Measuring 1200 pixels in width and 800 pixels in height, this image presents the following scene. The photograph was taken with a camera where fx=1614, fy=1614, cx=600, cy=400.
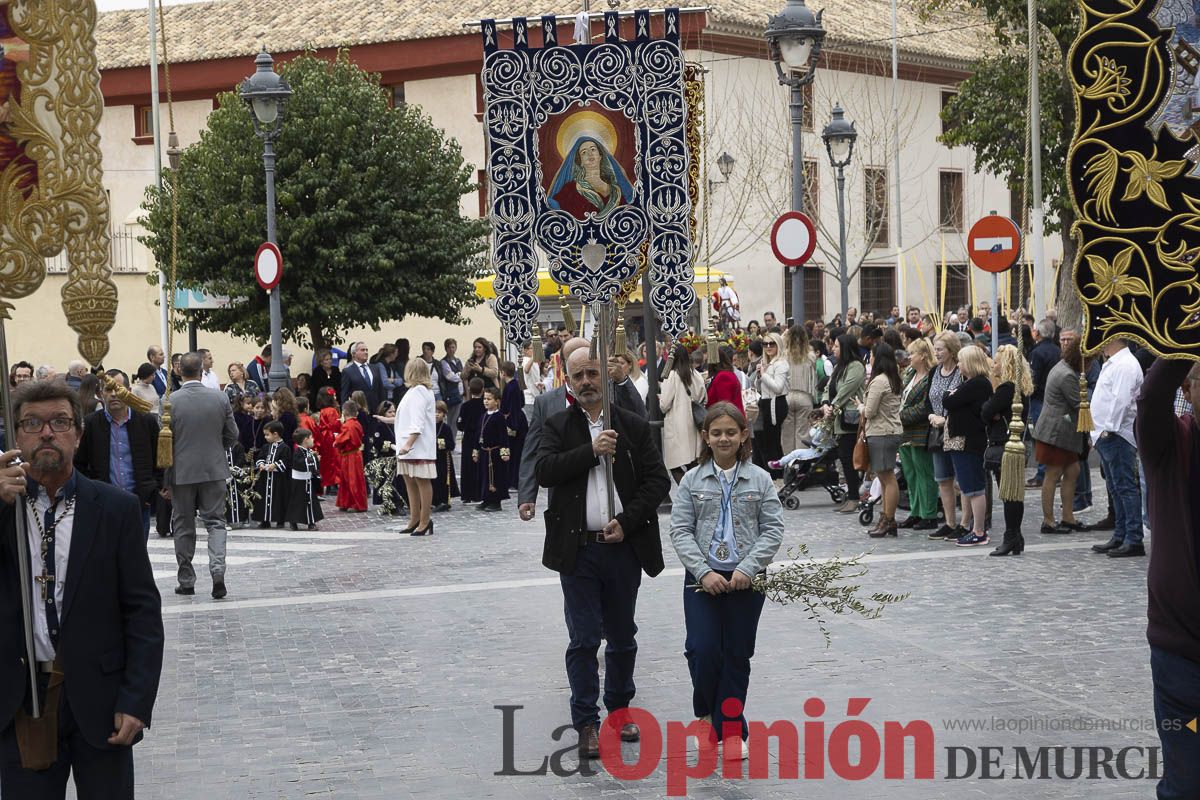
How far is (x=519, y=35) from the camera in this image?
952cm

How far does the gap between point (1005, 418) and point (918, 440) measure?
39.7 inches

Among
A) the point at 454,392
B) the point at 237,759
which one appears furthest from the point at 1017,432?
the point at 454,392

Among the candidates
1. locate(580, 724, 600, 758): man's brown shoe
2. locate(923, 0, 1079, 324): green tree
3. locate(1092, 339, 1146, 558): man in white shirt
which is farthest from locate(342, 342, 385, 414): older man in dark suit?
locate(580, 724, 600, 758): man's brown shoe

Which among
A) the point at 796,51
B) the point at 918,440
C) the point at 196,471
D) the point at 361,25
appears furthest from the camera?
the point at 361,25

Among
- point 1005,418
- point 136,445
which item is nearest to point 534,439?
point 136,445

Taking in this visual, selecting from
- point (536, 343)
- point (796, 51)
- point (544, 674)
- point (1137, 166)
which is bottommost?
point (544, 674)

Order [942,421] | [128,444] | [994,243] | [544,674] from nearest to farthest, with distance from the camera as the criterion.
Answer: [544,674]
[128,444]
[942,421]
[994,243]

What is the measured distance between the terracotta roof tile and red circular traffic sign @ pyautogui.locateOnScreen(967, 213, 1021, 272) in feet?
82.7

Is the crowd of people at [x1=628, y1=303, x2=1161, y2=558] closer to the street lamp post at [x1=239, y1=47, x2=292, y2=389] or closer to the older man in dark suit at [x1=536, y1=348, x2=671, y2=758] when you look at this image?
the older man in dark suit at [x1=536, y1=348, x2=671, y2=758]

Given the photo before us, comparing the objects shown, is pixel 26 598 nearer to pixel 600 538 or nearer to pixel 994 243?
pixel 600 538

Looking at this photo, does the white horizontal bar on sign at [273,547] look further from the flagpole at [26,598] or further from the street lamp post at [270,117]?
the flagpole at [26,598]

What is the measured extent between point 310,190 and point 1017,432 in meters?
20.8

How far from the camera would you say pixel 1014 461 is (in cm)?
1256

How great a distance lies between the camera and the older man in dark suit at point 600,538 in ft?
26.2
